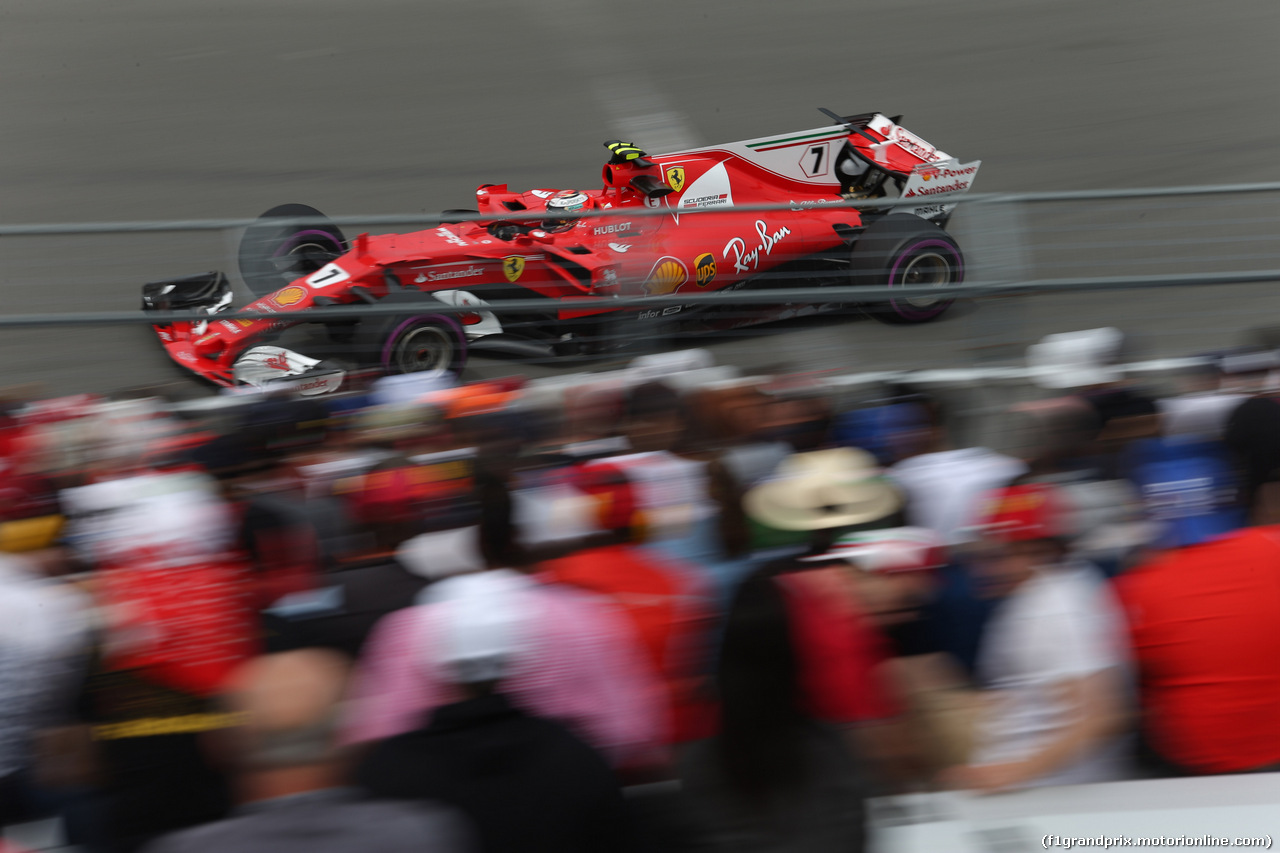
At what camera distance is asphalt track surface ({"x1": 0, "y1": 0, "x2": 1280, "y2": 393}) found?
967cm

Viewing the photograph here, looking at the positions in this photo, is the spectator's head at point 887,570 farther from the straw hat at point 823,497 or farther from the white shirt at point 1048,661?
the white shirt at point 1048,661

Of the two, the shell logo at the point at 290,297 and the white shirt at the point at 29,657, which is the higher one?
the shell logo at the point at 290,297

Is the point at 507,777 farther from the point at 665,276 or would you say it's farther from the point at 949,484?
the point at 665,276

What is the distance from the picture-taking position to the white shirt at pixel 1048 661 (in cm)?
228

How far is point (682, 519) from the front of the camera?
3.02 metres

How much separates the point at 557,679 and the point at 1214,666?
129 centimetres

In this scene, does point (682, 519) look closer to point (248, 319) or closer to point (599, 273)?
point (248, 319)

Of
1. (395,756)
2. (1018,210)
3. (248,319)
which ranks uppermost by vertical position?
(1018,210)

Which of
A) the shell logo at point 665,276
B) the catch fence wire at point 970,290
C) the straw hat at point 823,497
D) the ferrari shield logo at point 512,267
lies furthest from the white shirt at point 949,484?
the ferrari shield logo at point 512,267

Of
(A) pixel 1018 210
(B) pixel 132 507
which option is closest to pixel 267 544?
(B) pixel 132 507

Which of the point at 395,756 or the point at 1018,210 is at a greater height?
the point at 1018,210

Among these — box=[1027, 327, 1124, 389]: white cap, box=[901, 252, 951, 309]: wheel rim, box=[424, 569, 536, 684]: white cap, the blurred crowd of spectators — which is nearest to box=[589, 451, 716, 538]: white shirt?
the blurred crowd of spectators

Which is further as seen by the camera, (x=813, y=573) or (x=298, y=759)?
(x=813, y=573)

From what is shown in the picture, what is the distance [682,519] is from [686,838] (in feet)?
3.63
